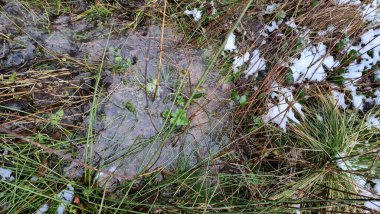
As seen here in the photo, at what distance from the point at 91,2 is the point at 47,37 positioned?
39 cm

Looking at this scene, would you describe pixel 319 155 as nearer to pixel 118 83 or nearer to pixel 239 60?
pixel 239 60

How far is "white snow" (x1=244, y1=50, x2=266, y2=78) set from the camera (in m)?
2.27

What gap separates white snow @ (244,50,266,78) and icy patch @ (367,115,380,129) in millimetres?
821

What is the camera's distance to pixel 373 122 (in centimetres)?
223

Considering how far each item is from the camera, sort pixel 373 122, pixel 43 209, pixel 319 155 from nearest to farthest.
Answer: pixel 43 209 < pixel 319 155 < pixel 373 122

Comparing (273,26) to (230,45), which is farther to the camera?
(273,26)

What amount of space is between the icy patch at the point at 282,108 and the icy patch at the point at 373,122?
0.48 m

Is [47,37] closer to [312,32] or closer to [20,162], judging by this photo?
[20,162]

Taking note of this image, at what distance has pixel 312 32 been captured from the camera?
7.70 ft

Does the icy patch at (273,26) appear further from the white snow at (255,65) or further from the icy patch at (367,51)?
the icy patch at (367,51)

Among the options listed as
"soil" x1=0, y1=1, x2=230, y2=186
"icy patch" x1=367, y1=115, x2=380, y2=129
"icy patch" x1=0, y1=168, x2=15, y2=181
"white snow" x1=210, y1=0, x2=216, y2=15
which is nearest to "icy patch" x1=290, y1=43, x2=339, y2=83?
"icy patch" x1=367, y1=115, x2=380, y2=129

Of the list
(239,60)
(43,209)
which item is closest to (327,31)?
(239,60)

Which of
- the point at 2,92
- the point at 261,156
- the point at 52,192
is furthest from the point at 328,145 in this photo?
the point at 2,92

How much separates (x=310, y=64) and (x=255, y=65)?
15.5 inches
